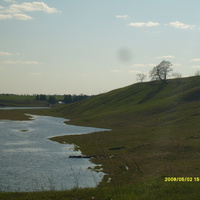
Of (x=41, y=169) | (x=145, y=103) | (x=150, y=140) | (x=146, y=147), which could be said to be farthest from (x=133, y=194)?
(x=145, y=103)

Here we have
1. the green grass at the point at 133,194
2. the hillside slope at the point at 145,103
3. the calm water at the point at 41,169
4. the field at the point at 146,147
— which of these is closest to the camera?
the green grass at the point at 133,194

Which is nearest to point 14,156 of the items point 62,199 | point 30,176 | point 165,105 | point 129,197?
point 30,176

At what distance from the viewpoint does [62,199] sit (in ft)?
60.1

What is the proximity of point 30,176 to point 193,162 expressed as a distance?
74.6 feet

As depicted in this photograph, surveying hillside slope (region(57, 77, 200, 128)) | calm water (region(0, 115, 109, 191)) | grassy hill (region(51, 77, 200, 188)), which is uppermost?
hillside slope (region(57, 77, 200, 128))

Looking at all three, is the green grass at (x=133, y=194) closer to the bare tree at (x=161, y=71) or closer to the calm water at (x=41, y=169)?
the calm water at (x=41, y=169)

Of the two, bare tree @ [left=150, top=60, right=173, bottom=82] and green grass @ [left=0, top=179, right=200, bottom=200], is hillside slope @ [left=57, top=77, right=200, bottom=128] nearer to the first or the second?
bare tree @ [left=150, top=60, right=173, bottom=82]

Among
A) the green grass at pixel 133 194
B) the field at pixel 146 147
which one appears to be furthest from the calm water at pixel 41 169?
the green grass at pixel 133 194

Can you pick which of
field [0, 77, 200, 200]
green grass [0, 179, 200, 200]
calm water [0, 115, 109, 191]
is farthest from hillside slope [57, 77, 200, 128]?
green grass [0, 179, 200, 200]

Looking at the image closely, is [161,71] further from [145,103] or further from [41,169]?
[41,169]

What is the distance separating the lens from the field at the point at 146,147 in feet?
63.1

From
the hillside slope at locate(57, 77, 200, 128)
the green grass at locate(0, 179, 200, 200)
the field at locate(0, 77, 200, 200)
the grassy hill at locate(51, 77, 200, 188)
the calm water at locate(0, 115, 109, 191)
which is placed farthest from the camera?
the hillside slope at locate(57, 77, 200, 128)

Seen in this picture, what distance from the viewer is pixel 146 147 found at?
190 feet

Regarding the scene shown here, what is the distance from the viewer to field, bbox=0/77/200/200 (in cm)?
1923
